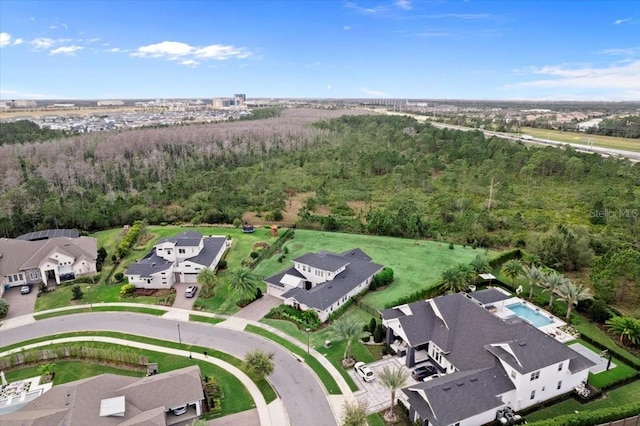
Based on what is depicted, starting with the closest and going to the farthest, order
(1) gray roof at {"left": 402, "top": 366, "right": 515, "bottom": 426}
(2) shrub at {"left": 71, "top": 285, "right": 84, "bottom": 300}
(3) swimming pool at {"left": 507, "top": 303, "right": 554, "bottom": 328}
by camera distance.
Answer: (1) gray roof at {"left": 402, "top": 366, "right": 515, "bottom": 426} → (3) swimming pool at {"left": 507, "top": 303, "right": 554, "bottom": 328} → (2) shrub at {"left": 71, "top": 285, "right": 84, "bottom": 300}

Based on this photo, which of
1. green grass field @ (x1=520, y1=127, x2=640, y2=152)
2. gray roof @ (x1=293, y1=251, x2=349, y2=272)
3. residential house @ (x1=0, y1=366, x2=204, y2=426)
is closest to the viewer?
residential house @ (x1=0, y1=366, x2=204, y2=426)


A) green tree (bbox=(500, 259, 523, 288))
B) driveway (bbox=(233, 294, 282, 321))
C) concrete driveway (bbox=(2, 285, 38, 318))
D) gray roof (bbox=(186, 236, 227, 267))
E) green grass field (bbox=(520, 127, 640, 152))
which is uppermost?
green grass field (bbox=(520, 127, 640, 152))

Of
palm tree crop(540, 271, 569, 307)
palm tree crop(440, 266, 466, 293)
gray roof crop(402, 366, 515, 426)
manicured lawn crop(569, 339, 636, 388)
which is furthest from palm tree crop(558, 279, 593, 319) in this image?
gray roof crop(402, 366, 515, 426)

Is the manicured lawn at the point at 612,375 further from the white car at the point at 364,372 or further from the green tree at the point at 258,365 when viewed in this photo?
the green tree at the point at 258,365

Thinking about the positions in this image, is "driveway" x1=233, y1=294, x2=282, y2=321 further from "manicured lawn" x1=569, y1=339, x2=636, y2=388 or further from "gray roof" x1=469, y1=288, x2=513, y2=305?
"manicured lawn" x1=569, y1=339, x2=636, y2=388

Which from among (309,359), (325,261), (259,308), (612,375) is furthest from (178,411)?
(612,375)

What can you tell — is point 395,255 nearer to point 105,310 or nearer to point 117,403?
point 105,310

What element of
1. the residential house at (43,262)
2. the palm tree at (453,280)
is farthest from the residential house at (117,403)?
the palm tree at (453,280)
